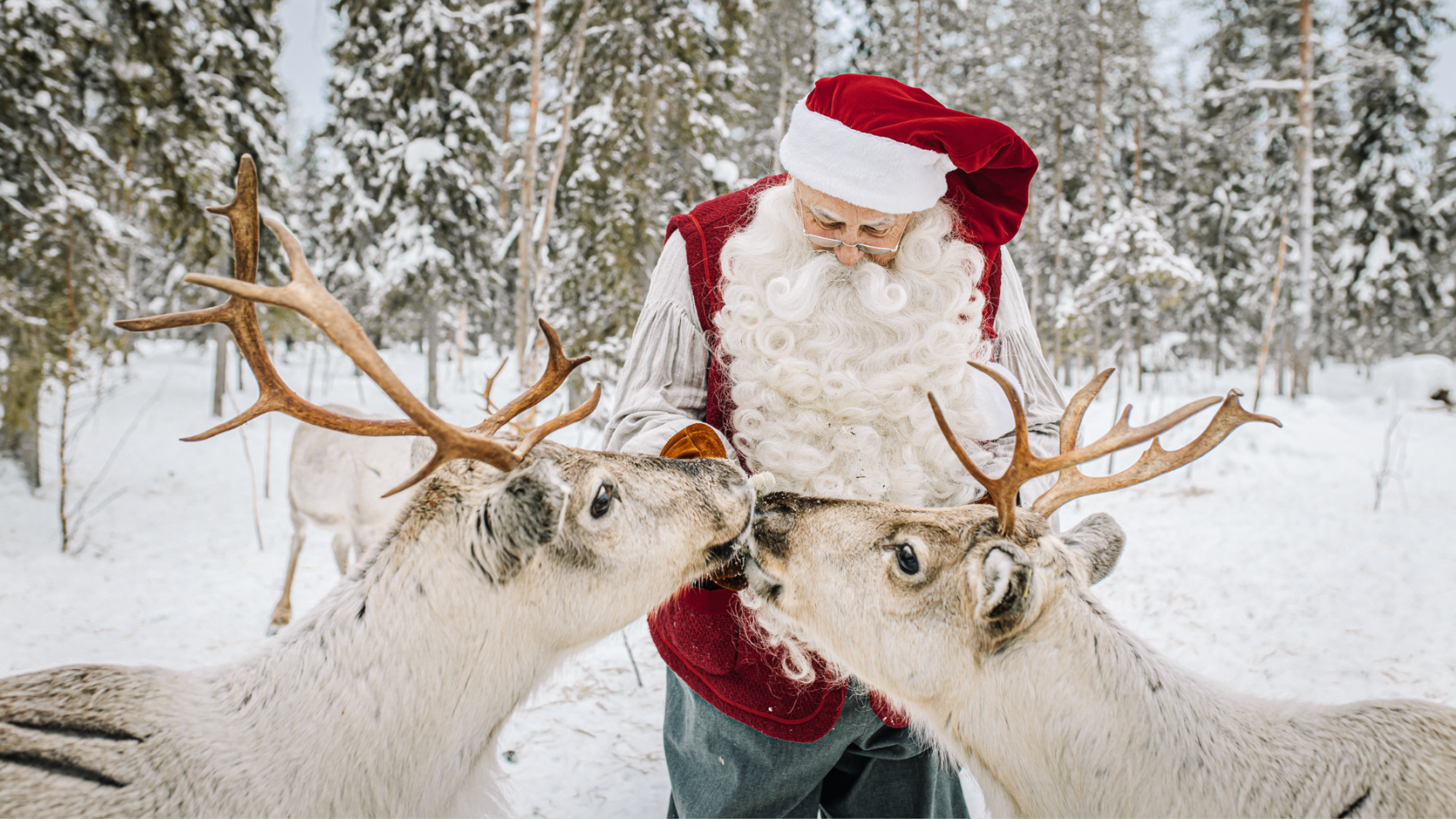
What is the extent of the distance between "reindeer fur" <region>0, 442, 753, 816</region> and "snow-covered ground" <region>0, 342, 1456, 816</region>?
1.15 ft

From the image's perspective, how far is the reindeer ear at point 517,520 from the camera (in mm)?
1676

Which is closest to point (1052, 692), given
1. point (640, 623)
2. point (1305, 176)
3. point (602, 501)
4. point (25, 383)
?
point (602, 501)

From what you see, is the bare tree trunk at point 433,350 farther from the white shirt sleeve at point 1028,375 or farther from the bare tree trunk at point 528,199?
the white shirt sleeve at point 1028,375

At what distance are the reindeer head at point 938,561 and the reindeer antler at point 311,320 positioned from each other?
0.81 m

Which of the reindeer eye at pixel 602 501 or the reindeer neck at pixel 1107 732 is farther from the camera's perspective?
the reindeer eye at pixel 602 501

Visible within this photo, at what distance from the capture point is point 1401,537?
7.39 m

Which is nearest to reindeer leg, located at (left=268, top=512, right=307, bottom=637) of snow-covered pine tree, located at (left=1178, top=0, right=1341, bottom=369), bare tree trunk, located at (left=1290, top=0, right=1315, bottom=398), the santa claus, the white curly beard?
the santa claus

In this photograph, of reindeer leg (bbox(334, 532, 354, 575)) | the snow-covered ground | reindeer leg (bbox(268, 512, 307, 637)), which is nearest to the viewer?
the snow-covered ground

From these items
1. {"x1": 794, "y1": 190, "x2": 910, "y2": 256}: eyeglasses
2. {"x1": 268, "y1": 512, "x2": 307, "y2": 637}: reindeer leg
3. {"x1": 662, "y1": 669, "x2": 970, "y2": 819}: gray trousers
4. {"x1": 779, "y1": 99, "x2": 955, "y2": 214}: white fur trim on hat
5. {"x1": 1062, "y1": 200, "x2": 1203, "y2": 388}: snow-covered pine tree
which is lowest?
{"x1": 268, "y1": 512, "x2": 307, "y2": 637}: reindeer leg

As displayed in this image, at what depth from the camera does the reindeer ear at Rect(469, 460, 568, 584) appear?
1.68 metres

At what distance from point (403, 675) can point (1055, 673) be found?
159 centimetres

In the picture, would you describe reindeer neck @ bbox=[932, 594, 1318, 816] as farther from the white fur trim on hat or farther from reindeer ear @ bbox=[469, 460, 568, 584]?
the white fur trim on hat

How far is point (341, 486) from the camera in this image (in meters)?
5.68

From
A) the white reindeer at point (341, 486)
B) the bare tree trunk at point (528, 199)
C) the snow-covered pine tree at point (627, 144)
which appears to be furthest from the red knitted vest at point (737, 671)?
the snow-covered pine tree at point (627, 144)
